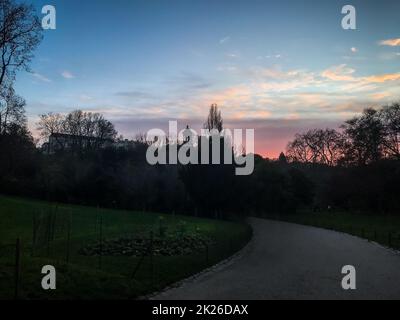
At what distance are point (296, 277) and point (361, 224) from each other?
36.0 meters

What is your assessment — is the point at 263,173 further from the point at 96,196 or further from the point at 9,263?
the point at 9,263

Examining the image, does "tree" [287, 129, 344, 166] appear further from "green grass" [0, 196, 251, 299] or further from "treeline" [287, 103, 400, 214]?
"green grass" [0, 196, 251, 299]

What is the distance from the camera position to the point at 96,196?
6097cm

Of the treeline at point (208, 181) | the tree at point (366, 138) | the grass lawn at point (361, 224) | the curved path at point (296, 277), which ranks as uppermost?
the tree at point (366, 138)

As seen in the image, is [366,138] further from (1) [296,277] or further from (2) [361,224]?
(1) [296,277]

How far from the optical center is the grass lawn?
3421 cm

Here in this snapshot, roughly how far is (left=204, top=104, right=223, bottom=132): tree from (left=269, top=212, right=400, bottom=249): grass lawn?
1475 centimetres

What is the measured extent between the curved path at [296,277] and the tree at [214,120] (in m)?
30.6

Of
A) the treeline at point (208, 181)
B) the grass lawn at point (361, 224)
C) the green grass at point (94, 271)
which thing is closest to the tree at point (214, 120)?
the treeline at point (208, 181)

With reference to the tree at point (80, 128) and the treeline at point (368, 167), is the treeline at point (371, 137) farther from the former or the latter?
the tree at point (80, 128)

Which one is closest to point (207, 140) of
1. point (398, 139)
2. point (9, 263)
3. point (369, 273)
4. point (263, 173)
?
point (263, 173)

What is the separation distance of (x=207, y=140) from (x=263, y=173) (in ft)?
55.0

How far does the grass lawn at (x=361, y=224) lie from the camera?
34.2m

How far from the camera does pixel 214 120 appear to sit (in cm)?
5453
